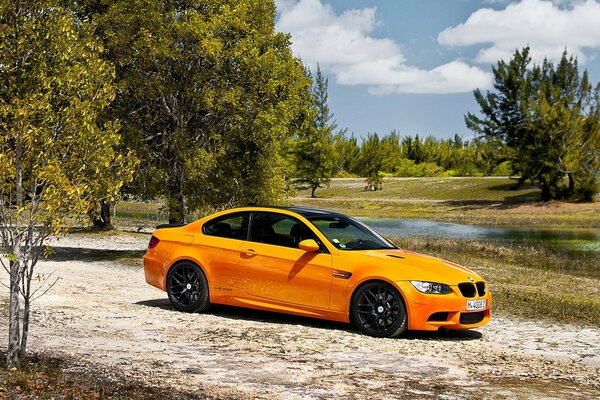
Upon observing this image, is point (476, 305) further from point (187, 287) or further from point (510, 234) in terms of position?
point (510, 234)

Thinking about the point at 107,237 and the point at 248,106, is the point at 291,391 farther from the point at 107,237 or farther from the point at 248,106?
the point at 107,237

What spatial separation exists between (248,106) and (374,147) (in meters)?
86.2

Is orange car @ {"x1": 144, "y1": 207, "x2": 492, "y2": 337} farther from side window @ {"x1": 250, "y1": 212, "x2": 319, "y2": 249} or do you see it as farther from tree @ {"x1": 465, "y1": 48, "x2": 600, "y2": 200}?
tree @ {"x1": 465, "y1": 48, "x2": 600, "y2": 200}

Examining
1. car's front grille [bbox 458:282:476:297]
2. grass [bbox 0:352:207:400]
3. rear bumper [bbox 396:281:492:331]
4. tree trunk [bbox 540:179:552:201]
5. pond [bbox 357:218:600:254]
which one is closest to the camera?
grass [bbox 0:352:207:400]

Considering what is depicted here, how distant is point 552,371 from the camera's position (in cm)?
885

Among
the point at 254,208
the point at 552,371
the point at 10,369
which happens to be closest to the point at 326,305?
the point at 254,208

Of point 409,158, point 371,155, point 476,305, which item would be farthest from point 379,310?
point 409,158

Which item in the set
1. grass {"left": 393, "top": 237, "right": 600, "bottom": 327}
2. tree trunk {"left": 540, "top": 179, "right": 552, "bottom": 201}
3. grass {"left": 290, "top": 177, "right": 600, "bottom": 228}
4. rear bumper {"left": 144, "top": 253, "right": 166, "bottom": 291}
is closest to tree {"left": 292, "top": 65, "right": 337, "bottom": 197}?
grass {"left": 290, "top": 177, "right": 600, "bottom": 228}

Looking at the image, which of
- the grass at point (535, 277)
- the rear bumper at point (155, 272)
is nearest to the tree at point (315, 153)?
the grass at point (535, 277)

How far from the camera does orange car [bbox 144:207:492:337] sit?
1042 cm

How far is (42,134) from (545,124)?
6329cm

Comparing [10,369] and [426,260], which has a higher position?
[426,260]

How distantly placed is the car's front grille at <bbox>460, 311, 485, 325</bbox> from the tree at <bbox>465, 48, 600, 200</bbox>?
5724cm

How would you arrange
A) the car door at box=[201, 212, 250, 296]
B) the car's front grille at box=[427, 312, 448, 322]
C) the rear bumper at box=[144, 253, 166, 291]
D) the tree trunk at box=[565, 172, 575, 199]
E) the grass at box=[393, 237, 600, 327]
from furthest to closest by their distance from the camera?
the tree trunk at box=[565, 172, 575, 199], the grass at box=[393, 237, 600, 327], the rear bumper at box=[144, 253, 166, 291], the car door at box=[201, 212, 250, 296], the car's front grille at box=[427, 312, 448, 322]
